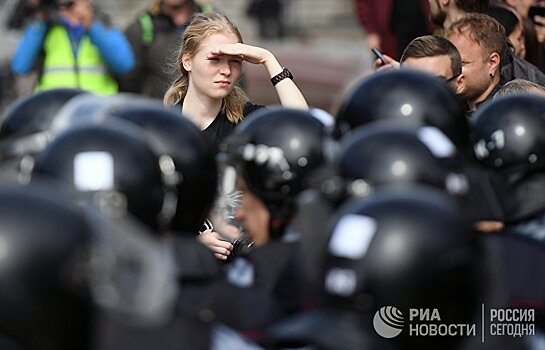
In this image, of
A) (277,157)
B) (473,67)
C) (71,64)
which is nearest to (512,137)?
(277,157)

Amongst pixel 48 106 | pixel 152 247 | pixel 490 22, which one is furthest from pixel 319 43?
pixel 152 247

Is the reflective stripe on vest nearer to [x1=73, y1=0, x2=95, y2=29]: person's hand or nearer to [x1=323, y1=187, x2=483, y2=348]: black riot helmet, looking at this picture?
[x1=73, y1=0, x2=95, y2=29]: person's hand

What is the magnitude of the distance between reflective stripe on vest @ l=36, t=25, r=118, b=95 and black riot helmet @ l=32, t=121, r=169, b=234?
5.66 m

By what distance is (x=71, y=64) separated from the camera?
1016 cm

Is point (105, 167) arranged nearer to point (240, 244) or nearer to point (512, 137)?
point (512, 137)

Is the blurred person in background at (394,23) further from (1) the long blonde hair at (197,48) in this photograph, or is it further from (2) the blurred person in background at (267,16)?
(2) the blurred person in background at (267,16)

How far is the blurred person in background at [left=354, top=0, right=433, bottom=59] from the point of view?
10.8 m

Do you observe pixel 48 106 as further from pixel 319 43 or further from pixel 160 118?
pixel 319 43

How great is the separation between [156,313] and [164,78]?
6.32 meters

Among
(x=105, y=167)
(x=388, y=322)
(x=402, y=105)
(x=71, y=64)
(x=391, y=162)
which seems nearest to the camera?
(x=388, y=322)

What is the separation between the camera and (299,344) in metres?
4.33

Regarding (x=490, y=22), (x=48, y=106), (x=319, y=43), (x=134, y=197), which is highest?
(x=134, y=197)

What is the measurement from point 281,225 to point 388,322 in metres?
0.95

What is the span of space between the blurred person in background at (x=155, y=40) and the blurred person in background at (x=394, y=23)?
4.92 feet
